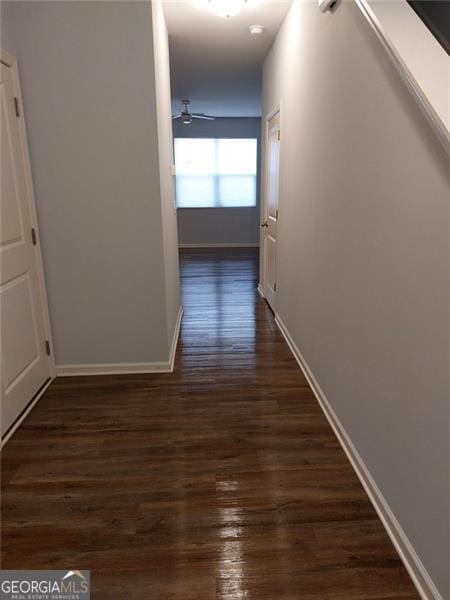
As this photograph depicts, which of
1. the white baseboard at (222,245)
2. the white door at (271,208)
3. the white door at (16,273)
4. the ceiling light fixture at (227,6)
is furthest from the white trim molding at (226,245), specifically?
the white door at (16,273)

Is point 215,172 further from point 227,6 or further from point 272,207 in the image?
point 227,6

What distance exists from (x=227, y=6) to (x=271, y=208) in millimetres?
1881

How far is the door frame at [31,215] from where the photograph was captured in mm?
2342

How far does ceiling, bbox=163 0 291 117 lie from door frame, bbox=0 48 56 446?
4.60 feet

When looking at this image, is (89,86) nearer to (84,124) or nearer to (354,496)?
(84,124)

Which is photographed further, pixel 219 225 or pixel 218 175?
pixel 219 225

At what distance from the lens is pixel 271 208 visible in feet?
14.2

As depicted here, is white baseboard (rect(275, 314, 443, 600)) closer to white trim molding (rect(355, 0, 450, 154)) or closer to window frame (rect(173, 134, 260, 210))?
white trim molding (rect(355, 0, 450, 154))

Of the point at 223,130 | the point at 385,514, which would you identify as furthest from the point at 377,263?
the point at 223,130

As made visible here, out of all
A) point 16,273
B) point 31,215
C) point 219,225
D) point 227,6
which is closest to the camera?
point 16,273

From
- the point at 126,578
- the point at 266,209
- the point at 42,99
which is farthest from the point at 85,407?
the point at 266,209

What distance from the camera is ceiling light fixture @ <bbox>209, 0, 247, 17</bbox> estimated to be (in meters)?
2.92

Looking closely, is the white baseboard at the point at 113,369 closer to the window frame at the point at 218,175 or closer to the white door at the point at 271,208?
the white door at the point at 271,208

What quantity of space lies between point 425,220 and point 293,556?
1.33 metres
